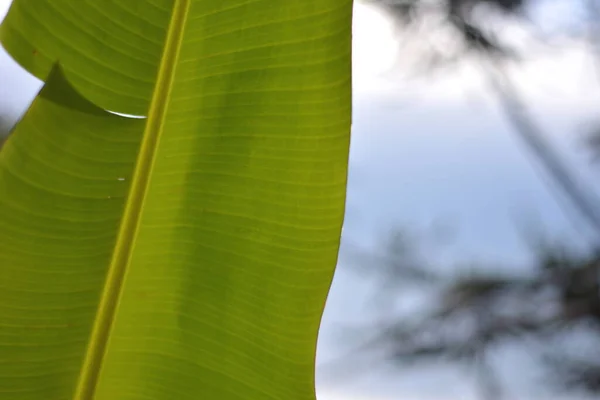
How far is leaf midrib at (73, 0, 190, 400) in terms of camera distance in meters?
0.28

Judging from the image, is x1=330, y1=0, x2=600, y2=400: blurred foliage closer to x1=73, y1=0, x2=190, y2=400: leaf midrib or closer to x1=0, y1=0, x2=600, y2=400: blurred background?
x1=0, y1=0, x2=600, y2=400: blurred background

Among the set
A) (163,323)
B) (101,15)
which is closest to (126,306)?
(163,323)

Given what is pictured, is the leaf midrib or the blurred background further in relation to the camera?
the blurred background

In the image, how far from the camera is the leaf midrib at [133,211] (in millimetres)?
283

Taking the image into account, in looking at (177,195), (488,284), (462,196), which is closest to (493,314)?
(488,284)

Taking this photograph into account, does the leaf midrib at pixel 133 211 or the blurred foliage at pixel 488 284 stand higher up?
the blurred foliage at pixel 488 284

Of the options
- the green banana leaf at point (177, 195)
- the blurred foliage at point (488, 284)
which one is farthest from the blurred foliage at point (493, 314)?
the green banana leaf at point (177, 195)

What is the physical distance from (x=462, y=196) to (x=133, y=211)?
817mm

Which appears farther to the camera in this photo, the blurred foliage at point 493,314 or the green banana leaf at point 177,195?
the blurred foliage at point 493,314

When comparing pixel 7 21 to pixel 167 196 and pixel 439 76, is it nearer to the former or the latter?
pixel 167 196

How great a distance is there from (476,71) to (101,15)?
35.5 inches

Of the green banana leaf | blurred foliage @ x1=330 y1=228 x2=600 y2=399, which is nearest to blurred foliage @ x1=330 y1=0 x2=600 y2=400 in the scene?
blurred foliage @ x1=330 y1=228 x2=600 y2=399

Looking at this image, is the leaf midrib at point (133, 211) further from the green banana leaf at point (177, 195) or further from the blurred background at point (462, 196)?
the blurred background at point (462, 196)

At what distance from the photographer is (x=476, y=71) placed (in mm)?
1076
